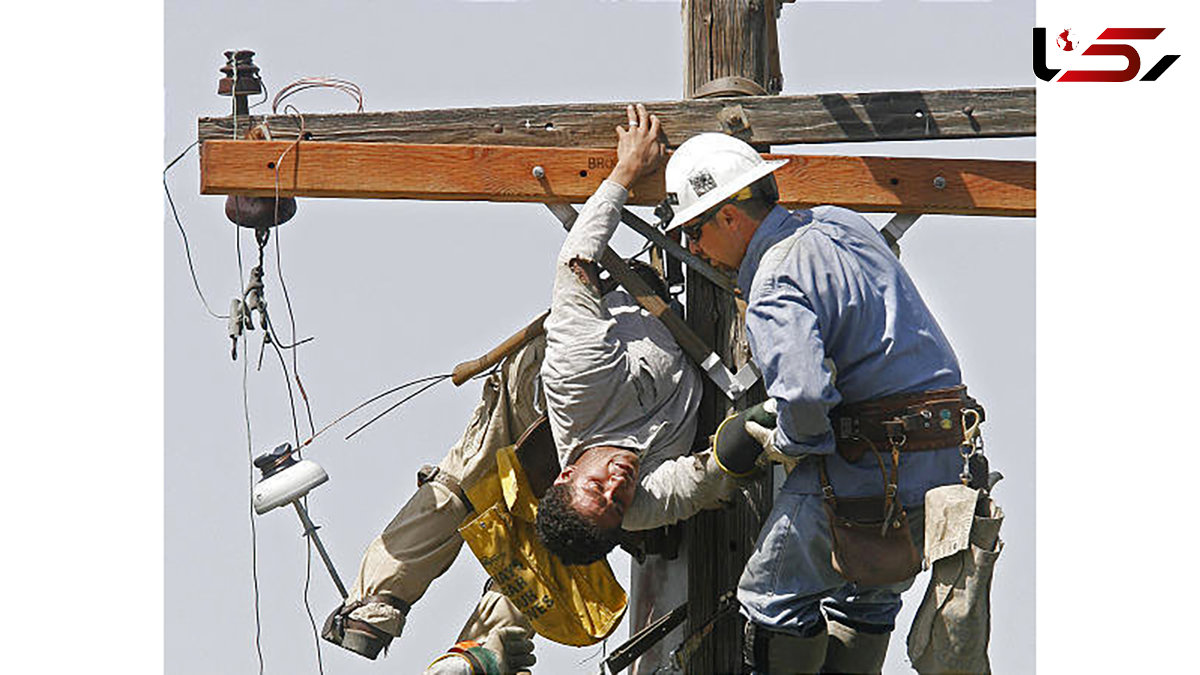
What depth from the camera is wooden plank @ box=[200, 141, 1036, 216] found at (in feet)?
30.8

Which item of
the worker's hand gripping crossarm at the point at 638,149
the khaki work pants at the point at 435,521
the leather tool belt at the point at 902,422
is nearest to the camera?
the leather tool belt at the point at 902,422

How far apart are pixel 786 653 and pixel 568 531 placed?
98cm

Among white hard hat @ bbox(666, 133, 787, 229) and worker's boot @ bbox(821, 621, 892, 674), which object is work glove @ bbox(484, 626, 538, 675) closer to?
worker's boot @ bbox(821, 621, 892, 674)

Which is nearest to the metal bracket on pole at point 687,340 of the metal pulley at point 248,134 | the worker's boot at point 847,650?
the worker's boot at point 847,650

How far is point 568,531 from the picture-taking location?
30.0 feet

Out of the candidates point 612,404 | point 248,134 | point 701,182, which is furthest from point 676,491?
point 248,134

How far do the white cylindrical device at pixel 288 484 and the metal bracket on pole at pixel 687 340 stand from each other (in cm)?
148

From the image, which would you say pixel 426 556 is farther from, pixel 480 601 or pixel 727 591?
pixel 727 591

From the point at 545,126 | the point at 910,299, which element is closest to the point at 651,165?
the point at 545,126

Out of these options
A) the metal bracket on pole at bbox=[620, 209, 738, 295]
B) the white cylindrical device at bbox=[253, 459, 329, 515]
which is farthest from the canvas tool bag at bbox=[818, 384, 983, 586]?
the white cylindrical device at bbox=[253, 459, 329, 515]

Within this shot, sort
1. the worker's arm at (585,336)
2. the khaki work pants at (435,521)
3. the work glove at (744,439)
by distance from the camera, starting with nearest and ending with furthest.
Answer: the work glove at (744,439) < the worker's arm at (585,336) < the khaki work pants at (435,521)

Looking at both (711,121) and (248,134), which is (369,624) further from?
(711,121)

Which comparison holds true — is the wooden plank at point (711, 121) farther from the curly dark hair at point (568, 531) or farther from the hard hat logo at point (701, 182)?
the curly dark hair at point (568, 531)

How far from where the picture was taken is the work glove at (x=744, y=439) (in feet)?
28.5
